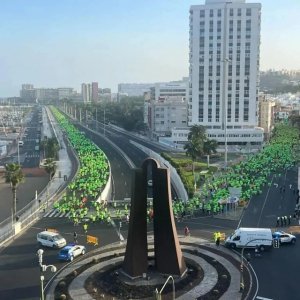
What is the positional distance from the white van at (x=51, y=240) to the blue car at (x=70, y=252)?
239 cm

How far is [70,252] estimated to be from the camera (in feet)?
122

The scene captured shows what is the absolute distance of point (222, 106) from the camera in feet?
430

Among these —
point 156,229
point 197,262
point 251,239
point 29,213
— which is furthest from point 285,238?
point 29,213

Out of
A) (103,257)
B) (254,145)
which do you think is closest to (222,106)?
(254,145)

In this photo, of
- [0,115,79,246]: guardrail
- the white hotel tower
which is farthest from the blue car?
the white hotel tower

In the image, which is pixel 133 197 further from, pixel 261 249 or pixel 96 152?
pixel 96 152

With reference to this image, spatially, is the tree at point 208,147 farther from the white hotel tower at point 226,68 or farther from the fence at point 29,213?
the fence at point 29,213

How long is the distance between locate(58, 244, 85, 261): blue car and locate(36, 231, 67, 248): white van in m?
2.39

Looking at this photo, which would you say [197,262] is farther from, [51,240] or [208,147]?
[208,147]

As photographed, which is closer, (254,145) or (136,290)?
(136,290)

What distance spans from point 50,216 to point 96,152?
56.9 m

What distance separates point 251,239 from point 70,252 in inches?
596

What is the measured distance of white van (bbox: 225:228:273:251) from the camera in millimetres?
38500

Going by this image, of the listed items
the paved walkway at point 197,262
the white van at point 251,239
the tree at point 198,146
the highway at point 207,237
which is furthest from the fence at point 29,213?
the tree at point 198,146
